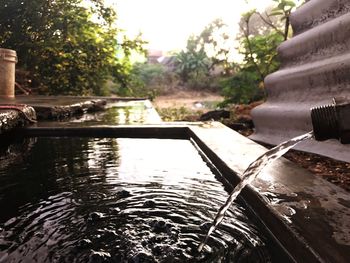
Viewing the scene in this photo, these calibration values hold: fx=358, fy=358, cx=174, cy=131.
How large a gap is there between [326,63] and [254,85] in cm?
658

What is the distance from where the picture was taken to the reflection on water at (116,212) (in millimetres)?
1396

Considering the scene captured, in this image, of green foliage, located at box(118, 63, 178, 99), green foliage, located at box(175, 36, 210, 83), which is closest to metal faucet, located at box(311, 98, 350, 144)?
green foliage, located at box(118, 63, 178, 99)

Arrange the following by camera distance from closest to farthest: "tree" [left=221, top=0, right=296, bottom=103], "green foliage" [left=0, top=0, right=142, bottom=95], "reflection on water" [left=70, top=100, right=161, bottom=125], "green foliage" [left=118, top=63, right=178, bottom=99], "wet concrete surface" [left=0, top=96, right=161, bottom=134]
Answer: "wet concrete surface" [left=0, top=96, right=161, bottom=134]
"reflection on water" [left=70, top=100, right=161, bottom=125]
"tree" [left=221, top=0, right=296, bottom=103]
"green foliage" [left=0, top=0, right=142, bottom=95]
"green foliage" [left=118, top=63, right=178, bottom=99]

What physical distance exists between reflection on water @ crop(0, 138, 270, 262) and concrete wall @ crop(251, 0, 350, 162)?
3.71ft

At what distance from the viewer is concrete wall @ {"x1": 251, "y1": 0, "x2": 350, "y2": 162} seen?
116 inches

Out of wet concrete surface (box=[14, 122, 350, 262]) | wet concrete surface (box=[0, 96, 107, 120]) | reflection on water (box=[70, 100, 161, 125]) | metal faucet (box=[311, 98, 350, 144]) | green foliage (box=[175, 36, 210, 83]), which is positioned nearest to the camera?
wet concrete surface (box=[14, 122, 350, 262])

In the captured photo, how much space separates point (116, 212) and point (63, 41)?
782 cm

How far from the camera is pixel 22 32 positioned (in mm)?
8305

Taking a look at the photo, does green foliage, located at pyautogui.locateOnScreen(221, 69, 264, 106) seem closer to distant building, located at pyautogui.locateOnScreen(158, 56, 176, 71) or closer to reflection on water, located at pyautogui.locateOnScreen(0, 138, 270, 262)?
reflection on water, located at pyautogui.locateOnScreen(0, 138, 270, 262)

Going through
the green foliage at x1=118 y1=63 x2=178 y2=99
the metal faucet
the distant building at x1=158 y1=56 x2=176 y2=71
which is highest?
the distant building at x1=158 y1=56 x2=176 y2=71

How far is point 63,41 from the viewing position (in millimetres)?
8766

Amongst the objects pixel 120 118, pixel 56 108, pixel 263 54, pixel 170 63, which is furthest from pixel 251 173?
pixel 170 63

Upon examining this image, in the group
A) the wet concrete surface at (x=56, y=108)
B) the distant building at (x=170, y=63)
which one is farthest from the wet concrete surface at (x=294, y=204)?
the distant building at (x=170, y=63)

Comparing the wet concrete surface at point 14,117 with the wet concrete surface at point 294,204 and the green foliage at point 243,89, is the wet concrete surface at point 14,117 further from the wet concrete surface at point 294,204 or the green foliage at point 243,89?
the green foliage at point 243,89
